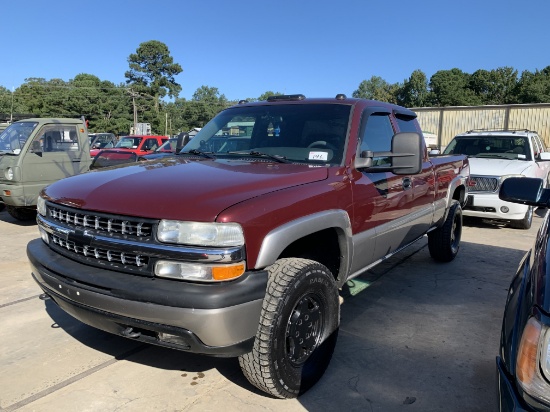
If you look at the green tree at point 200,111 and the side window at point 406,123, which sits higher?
the green tree at point 200,111

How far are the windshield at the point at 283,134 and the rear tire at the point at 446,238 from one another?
2649mm

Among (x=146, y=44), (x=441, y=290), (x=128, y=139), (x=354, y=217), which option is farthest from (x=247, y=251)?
(x=146, y=44)

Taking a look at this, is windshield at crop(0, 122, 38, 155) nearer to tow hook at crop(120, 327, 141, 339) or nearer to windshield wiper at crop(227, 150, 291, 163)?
windshield wiper at crop(227, 150, 291, 163)

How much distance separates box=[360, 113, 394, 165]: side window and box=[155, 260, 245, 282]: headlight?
168 cm

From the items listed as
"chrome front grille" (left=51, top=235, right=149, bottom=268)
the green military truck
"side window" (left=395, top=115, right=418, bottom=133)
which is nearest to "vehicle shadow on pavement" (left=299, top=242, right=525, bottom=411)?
"chrome front grille" (left=51, top=235, right=149, bottom=268)

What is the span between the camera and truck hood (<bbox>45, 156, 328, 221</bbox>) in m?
2.24

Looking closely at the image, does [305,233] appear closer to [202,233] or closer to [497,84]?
[202,233]

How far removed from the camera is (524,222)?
25.8ft

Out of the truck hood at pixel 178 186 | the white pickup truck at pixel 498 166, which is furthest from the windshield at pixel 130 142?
the truck hood at pixel 178 186

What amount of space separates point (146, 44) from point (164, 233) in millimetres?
83841

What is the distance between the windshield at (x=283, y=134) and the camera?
3.30 meters

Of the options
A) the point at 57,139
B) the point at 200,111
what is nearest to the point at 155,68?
the point at 200,111

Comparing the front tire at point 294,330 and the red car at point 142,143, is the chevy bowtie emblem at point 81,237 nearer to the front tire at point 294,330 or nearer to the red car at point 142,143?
the front tire at point 294,330

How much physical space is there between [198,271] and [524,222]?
24.7 feet
